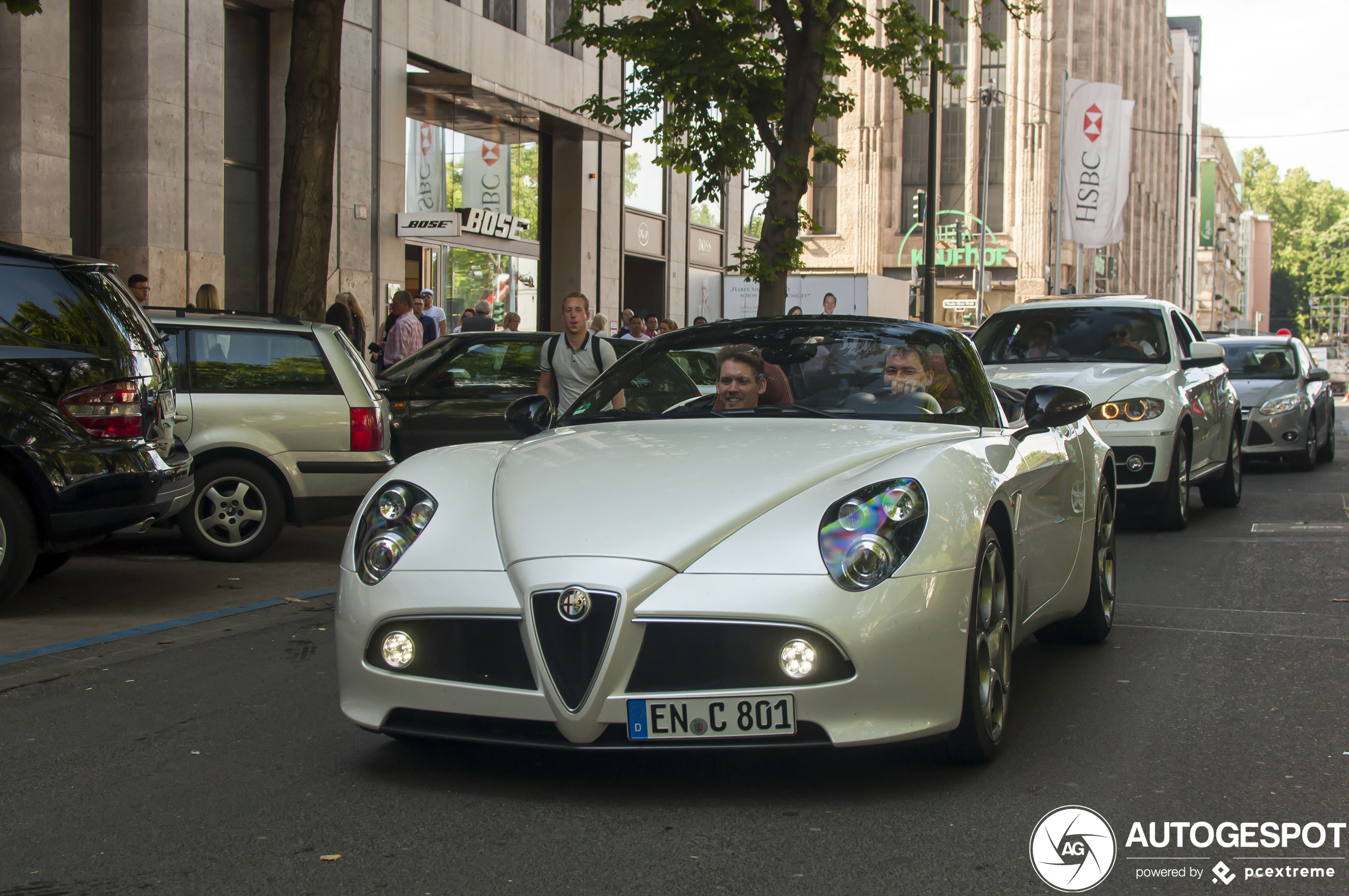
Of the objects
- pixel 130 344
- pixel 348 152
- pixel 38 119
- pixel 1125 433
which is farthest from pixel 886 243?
pixel 130 344

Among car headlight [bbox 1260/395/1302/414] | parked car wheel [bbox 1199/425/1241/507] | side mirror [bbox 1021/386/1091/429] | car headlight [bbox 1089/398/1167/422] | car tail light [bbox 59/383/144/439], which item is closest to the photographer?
side mirror [bbox 1021/386/1091/429]

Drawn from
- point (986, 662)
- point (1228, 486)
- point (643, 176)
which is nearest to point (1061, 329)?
point (1228, 486)

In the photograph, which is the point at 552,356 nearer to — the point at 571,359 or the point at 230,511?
the point at 571,359

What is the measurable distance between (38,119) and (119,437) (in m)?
10.4

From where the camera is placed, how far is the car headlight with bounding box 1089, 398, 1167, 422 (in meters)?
10.3

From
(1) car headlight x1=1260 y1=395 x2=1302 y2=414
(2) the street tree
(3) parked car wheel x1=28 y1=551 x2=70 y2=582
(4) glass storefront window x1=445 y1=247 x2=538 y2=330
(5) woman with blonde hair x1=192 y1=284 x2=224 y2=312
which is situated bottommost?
(3) parked car wheel x1=28 y1=551 x2=70 y2=582

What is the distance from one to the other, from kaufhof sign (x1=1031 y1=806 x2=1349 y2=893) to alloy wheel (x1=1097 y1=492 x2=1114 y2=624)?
99.3 inches

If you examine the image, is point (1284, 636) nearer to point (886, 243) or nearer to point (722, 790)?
point (722, 790)

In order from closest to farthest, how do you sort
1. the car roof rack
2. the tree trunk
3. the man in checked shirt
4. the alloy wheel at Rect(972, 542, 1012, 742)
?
the alloy wheel at Rect(972, 542, 1012, 742) < the car roof rack < the tree trunk < the man in checked shirt

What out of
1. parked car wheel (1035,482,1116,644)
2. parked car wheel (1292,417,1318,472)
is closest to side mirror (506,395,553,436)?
parked car wheel (1035,482,1116,644)

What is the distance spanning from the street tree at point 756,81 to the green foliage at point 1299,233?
474 feet

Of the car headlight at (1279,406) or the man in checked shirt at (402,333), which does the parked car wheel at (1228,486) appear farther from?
the man in checked shirt at (402,333)

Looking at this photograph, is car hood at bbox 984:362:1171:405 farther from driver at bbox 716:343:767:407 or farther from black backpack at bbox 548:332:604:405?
driver at bbox 716:343:767:407

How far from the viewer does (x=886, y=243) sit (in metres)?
61.8
